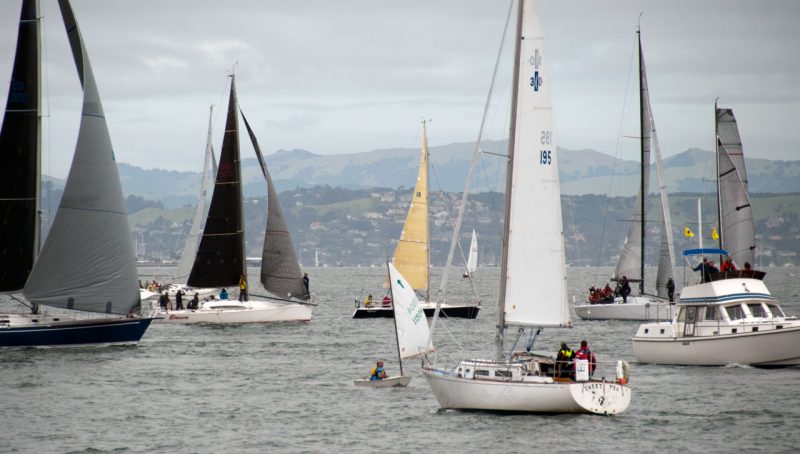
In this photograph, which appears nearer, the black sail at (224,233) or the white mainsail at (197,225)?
the black sail at (224,233)

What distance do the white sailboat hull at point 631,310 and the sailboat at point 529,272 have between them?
32.1 meters

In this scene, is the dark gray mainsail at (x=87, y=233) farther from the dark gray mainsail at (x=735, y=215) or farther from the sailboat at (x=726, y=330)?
the dark gray mainsail at (x=735, y=215)

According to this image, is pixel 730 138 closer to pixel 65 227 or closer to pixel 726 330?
pixel 726 330

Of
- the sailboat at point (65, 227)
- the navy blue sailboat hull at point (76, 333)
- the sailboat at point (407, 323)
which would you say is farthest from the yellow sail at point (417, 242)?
the sailboat at point (407, 323)

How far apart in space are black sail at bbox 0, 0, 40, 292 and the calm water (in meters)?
3.87

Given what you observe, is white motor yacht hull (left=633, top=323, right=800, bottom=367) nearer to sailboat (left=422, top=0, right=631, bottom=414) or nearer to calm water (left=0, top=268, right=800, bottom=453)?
calm water (left=0, top=268, right=800, bottom=453)

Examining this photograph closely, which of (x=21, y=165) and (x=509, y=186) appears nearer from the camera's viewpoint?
(x=509, y=186)

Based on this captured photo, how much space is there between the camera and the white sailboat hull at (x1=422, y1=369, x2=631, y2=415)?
30.4 metres

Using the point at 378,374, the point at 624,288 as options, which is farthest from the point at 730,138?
the point at 378,374

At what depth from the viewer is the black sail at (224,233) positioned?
2537 inches

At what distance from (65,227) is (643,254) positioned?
107ft

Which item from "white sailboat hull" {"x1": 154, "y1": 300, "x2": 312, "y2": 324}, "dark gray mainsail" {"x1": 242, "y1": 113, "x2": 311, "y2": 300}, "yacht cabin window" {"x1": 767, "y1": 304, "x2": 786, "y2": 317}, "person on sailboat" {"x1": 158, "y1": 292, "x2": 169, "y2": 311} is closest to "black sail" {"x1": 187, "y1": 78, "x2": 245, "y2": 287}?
"dark gray mainsail" {"x1": 242, "y1": 113, "x2": 311, "y2": 300}

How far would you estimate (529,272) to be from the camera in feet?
104

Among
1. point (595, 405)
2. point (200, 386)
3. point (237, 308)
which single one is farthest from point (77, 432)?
point (237, 308)
